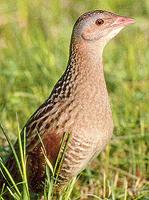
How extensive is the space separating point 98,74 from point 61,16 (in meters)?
3.58

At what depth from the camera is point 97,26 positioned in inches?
215

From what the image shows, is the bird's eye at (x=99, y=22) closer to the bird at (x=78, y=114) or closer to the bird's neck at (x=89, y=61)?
the bird at (x=78, y=114)

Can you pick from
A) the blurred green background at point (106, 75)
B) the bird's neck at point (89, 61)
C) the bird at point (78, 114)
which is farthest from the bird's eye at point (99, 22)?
the blurred green background at point (106, 75)

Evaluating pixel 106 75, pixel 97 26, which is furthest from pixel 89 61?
pixel 106 75

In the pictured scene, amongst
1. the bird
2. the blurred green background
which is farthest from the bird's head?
the blurred green background

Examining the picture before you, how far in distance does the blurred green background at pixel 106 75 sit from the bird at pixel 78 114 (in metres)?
0.28

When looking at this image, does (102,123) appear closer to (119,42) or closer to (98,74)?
(98,74)

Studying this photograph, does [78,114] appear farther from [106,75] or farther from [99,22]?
[106,75]

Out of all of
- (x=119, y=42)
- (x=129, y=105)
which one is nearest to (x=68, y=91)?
(x=129, y=105)

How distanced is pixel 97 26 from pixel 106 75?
2026 mm

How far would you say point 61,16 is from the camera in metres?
8.92

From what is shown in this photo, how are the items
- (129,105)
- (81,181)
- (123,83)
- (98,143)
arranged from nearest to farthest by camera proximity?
(98,143) → (81,181) → (129,105) → (123,83)

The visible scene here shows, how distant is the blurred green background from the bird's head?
883 millimetres

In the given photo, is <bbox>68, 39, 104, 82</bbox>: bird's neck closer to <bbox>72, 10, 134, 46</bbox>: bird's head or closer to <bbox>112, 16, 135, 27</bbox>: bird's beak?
<bbox>72, 10, 134, 46</bbox>: bird's head
